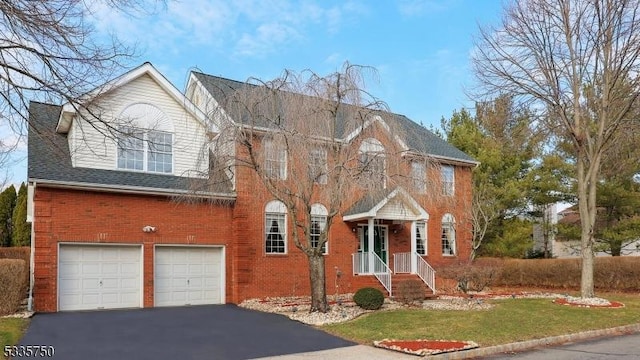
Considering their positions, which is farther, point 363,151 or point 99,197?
point 99,197

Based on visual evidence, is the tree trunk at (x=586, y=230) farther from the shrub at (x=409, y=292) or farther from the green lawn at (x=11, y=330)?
the green lawn at (x=11, y=330)

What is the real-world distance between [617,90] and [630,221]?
14.3 metres

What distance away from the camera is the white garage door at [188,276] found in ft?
61.2

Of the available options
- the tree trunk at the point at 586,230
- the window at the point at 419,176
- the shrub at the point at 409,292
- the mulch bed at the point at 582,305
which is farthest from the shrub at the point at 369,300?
the tree trunk at the point at 586,230

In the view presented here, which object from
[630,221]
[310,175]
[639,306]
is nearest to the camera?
[310,175]

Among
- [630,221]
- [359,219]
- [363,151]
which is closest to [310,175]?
[363,151]

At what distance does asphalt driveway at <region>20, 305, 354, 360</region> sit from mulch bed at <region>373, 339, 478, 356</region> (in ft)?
3.26

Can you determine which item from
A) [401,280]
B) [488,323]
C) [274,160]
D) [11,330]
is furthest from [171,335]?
[401,280]

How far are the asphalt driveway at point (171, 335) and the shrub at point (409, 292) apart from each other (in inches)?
184

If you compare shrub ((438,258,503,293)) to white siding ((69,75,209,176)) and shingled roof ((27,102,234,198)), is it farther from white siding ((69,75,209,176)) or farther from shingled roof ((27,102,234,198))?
white siding ((69,75,209,176))

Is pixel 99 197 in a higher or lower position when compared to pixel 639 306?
higher

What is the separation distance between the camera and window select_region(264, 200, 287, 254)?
21000 millimetres

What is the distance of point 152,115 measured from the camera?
762 inches

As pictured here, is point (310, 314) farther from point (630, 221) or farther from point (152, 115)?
point (630, 221)
